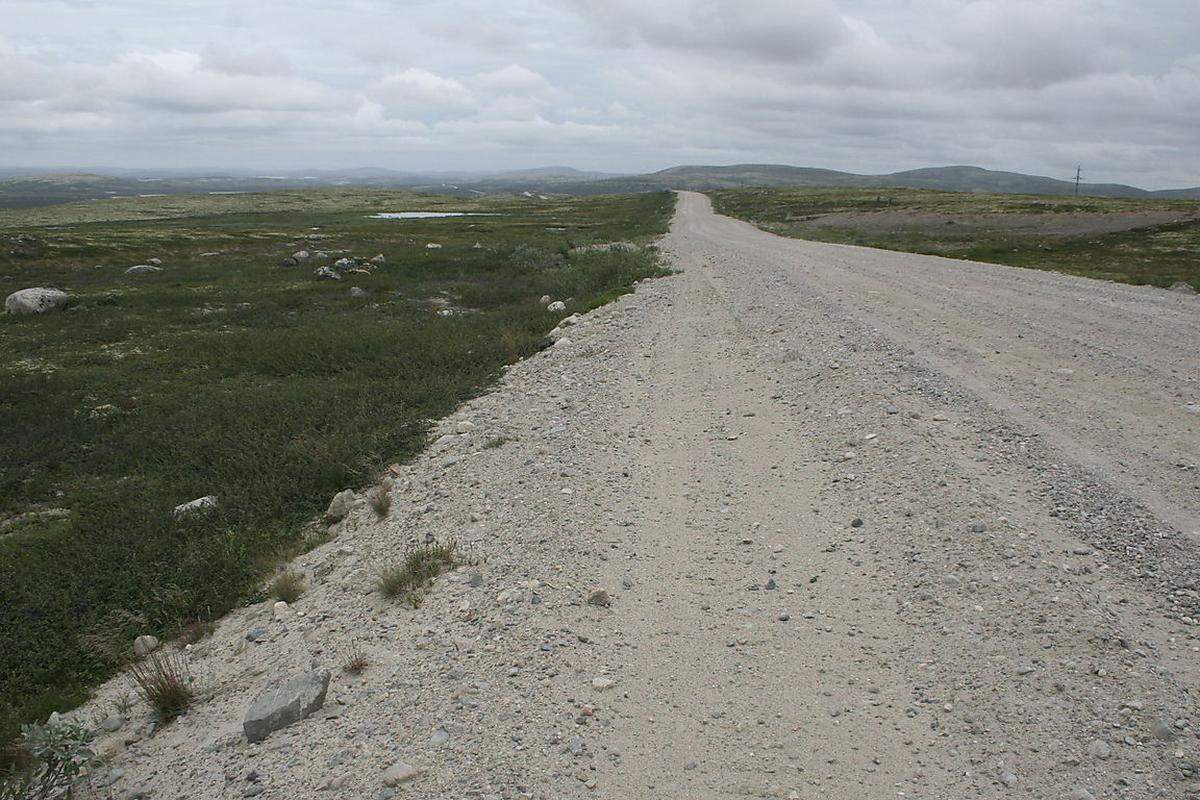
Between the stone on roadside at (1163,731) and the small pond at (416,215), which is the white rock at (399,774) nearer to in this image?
the stone on roadside at (1163,731)

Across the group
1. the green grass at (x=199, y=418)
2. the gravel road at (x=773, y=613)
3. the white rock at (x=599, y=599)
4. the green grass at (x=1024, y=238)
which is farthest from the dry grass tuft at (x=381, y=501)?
the green grass at (x=1024, y=238)

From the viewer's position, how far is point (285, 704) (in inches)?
221

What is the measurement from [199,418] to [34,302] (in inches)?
773

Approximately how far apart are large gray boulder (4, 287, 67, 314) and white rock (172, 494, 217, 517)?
923 inches

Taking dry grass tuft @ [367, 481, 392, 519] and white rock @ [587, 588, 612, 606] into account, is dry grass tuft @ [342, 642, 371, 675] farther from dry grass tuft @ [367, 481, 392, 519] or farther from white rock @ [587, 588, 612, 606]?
dry grass tuft @ [367, 481, 392, 519]

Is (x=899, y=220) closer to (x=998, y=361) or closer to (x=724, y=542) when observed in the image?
(x=998, y=361)

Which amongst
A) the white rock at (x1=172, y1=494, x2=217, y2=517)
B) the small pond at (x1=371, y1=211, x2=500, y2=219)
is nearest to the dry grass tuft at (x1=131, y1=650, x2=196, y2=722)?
the white rock at (x1=172, y1=494, x2=217, y2=517)

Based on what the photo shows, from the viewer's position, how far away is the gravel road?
15.1ft

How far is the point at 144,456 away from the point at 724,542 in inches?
446

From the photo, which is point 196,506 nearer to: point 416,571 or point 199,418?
point 199,418

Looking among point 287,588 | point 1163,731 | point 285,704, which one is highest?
point 1163,731

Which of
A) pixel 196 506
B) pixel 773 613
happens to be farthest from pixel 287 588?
pixel 773 613

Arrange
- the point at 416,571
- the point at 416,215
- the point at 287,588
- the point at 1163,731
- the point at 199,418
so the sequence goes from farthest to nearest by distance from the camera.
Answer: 1. the point at 416,215
2. the point at 199,418
3. the point at 287,588
4. the point at 416,571
5. the point at 1163,731

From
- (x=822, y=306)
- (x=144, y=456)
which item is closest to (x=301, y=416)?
(x=144, y=456)
